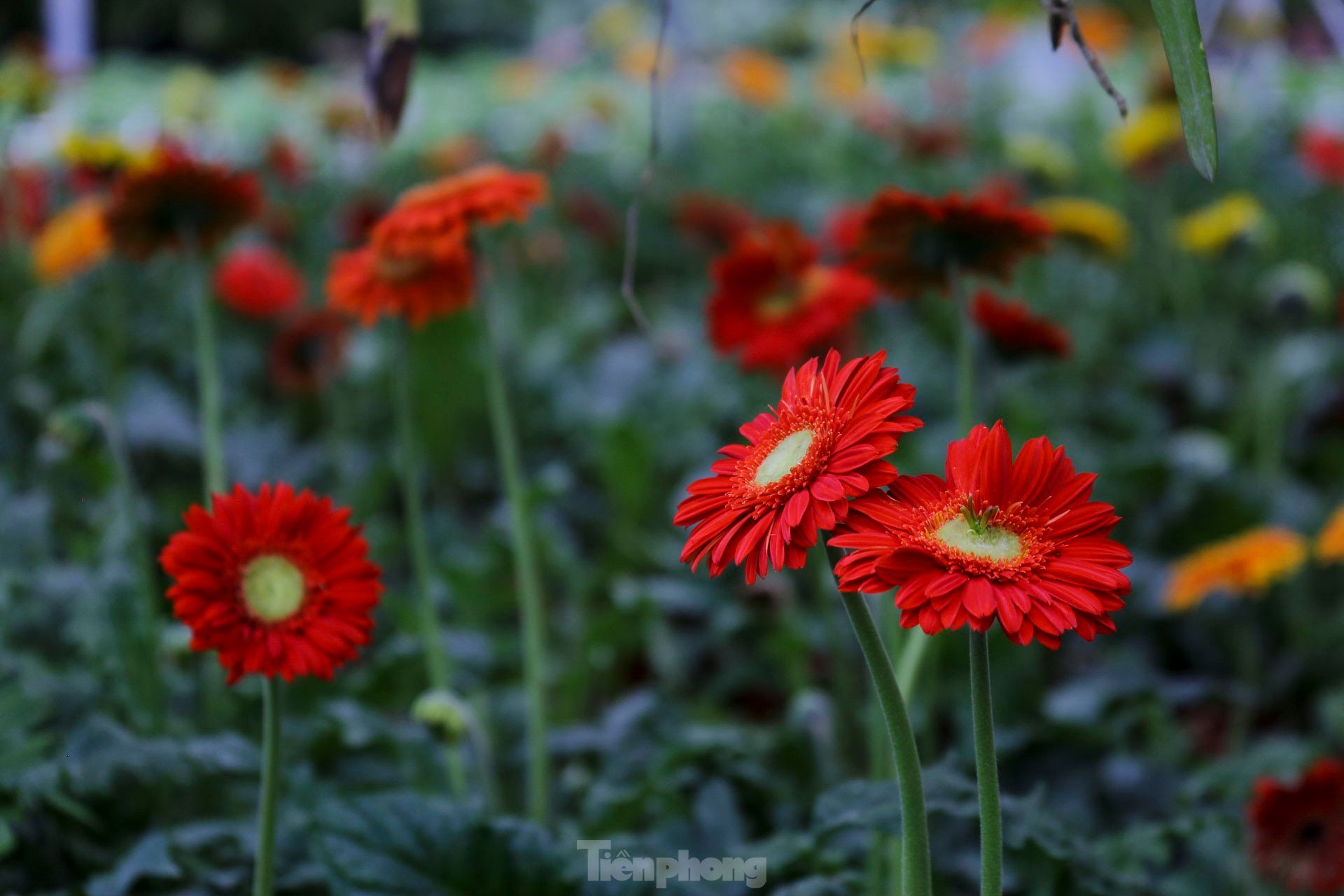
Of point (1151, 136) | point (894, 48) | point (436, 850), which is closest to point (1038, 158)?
point (1151, 136)

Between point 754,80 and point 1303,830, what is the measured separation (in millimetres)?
A: 3202

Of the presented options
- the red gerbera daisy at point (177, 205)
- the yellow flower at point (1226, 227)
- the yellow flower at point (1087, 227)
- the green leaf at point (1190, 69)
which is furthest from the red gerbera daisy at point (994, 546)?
the yellow flower at point (1226, 227)

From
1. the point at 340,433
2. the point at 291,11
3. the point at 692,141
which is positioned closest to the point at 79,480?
the point at 340,433

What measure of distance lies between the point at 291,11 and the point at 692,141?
6497 mm

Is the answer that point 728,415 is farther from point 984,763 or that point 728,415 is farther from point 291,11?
point 291,11

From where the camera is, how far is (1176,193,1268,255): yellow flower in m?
2.13

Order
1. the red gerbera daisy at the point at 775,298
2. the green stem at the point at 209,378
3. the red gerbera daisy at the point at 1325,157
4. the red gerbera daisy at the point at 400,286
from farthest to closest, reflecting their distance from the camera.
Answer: the red gerbera daisy at the point at 1325,157 < the red gerbera daisy at the point at 775,298 < the green stem at the point at 209,378 < the red gerbera daisy at the point at 400,286

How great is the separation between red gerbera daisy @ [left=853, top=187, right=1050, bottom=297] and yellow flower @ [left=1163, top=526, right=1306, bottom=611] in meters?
0.51

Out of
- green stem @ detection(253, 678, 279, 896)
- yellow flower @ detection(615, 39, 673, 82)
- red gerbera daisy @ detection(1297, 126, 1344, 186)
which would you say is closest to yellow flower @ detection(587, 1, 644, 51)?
yellow flower @ detection(615, 39, 673, 82)

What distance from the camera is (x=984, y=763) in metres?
0.68

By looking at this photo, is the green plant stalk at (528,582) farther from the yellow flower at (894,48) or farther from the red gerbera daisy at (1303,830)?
the yellow flower at (894,48)

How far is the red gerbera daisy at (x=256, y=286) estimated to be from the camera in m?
2.38

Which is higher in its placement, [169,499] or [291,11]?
[291,11]

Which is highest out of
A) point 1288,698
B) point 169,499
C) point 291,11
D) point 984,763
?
point 291,11
